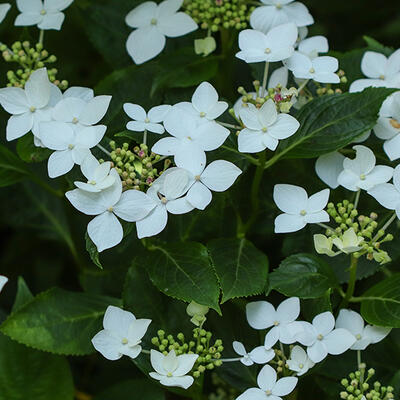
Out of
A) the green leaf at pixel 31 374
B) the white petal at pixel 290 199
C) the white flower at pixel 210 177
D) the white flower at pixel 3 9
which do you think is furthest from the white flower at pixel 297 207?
the white flower at pixel 3 9

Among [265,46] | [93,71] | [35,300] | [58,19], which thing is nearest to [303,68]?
[265,46]

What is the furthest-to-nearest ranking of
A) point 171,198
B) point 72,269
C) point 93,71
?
1. point 93,71
2. point 72,269
3. point 171,198

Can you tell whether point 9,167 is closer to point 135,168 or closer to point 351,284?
point 135,168

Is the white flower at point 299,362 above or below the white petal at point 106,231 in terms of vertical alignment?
below

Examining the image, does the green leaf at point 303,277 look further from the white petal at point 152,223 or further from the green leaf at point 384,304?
the white petal at point 152,223

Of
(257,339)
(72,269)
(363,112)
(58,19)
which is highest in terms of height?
(58,19)

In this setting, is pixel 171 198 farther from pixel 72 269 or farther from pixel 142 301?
pixel 72 269

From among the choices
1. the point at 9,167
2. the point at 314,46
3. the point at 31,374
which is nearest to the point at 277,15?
the point at 314,46
